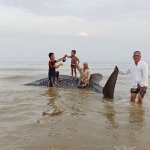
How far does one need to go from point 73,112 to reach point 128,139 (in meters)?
2.39

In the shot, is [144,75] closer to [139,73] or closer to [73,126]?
[139,73]

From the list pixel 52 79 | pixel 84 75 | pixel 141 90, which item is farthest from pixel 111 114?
pixel 52 79

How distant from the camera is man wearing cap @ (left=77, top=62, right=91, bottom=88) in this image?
11.6 meters

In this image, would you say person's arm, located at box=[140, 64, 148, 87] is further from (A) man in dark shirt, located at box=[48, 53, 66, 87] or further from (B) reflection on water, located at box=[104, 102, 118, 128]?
(A) man in dark shirt, located at box=[48, 53, 66, 87]

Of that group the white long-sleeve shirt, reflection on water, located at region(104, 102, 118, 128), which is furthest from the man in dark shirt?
the white long-sleeve shirt

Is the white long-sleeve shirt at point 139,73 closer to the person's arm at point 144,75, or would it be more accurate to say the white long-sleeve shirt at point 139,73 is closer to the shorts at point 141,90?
the person's arm at point 144,75

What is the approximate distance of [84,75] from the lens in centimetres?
1169

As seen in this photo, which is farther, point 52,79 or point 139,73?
point 52,79

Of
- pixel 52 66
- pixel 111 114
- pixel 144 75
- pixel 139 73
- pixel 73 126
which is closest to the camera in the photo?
pixel 73 126

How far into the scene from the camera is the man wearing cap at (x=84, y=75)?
456 inches

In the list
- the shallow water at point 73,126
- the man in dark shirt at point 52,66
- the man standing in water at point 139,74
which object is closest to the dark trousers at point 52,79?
the man in dark shirt at point 52,66

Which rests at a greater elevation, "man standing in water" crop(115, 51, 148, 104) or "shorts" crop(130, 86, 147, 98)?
"man standing in water" crop(115, 51, 148, 104)

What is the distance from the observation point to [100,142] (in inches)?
175

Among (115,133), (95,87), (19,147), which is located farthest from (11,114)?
(95,87)
